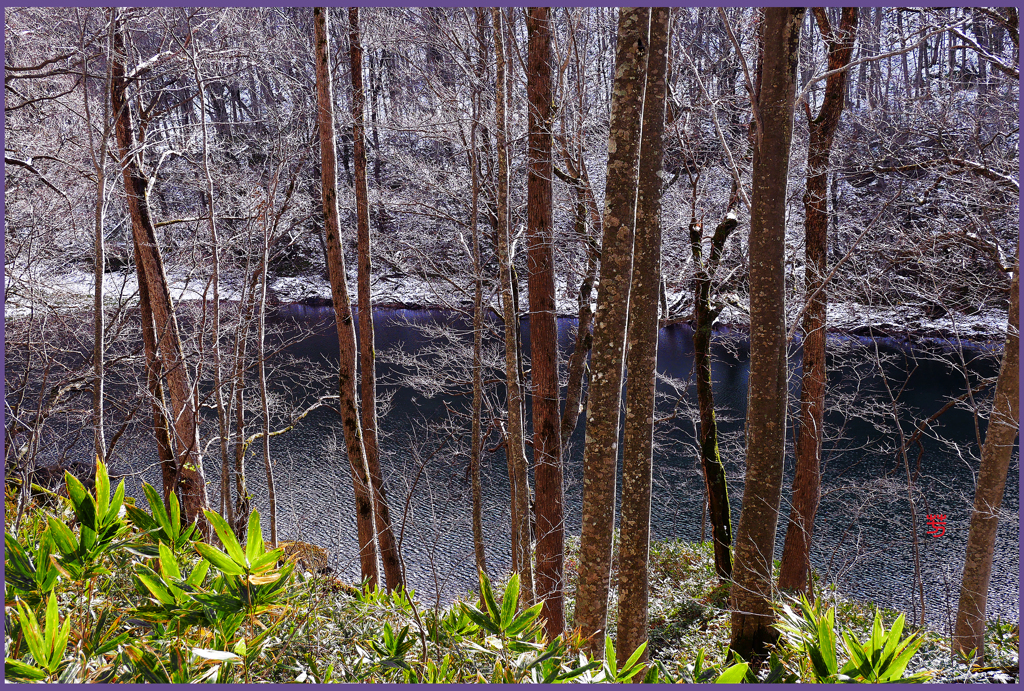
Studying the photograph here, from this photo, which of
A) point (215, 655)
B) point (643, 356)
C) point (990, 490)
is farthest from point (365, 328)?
point (990, 490)

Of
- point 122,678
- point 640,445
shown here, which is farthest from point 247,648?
point 640,445

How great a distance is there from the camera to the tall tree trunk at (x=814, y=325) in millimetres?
5887

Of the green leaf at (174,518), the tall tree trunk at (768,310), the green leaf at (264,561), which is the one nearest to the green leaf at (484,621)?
the green leaf at (264,561)

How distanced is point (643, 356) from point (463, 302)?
9623 mm

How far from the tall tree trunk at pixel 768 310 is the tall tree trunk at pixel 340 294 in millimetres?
3328

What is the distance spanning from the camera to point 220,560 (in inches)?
73.0

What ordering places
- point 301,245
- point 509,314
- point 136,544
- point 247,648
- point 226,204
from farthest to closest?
1. point 301,245
2. point 226,204
3. point 509,314
4. point 136,544
5. point 247,648

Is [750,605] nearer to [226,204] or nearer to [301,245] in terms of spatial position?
[226,204]

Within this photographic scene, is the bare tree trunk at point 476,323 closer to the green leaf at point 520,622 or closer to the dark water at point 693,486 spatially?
the dark water at point 693,486

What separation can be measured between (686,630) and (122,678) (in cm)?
601

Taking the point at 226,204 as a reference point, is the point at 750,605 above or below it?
below

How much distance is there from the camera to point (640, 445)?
3.50 m

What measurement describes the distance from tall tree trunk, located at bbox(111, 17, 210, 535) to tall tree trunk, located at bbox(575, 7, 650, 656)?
4.09m

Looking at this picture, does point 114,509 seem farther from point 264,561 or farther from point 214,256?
point 214,256
